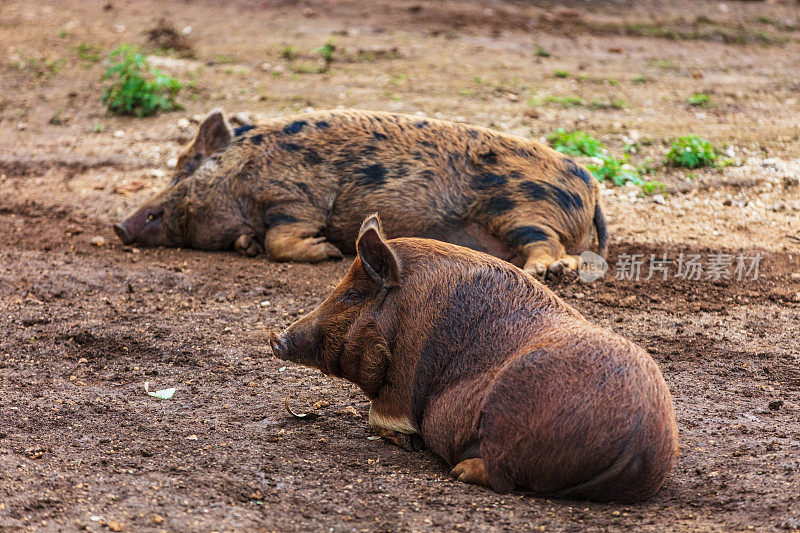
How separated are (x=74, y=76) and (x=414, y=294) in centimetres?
926

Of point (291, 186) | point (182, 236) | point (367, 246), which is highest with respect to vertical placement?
point (367, 246)

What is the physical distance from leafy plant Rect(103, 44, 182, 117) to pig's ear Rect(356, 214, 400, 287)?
7238 mm

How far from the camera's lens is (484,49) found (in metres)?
12.9

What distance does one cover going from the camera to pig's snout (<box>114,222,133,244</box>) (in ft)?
24.9

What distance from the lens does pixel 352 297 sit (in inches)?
168

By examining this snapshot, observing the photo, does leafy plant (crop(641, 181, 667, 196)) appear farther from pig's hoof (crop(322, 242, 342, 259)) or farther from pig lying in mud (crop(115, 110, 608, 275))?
pig's hoof (crop(322, 242, 342, 259))

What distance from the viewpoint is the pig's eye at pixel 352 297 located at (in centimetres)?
424

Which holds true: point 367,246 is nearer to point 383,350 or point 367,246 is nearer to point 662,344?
point 383,350

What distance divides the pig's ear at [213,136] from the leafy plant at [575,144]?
3464 mm

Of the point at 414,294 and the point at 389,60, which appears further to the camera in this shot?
the point at 389,60

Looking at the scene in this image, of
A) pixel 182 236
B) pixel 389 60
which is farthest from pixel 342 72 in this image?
pixel 182 236

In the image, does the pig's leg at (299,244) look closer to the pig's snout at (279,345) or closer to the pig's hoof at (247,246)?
the pig's hoof at (247,246)

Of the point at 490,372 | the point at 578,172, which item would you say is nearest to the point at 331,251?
the point at 578,172

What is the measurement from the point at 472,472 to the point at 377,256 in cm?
106
